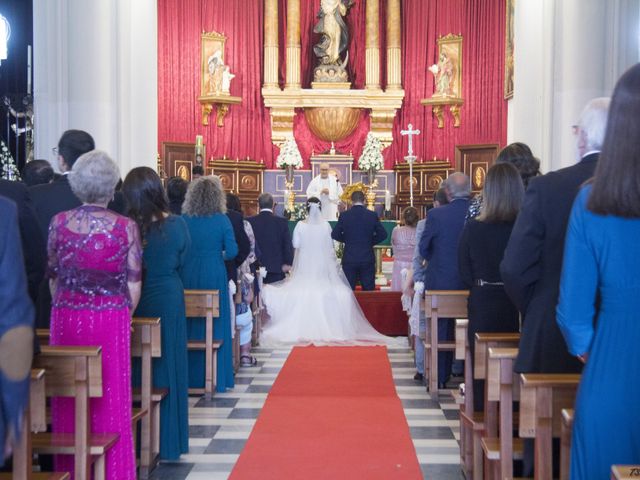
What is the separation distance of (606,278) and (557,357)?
3.36ft

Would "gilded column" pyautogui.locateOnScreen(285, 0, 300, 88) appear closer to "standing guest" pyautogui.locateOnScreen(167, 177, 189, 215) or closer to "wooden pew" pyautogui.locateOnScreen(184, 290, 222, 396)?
"standing guest" pyautogui.locateOnScreen(167, 177, 189, 215)

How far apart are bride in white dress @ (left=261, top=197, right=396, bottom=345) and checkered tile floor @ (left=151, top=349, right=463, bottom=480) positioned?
5.34ft

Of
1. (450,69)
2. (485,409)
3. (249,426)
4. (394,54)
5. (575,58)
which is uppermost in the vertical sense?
(394,54)

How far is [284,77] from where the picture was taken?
20188 mm

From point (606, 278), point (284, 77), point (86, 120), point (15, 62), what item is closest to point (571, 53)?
point (86, 120)

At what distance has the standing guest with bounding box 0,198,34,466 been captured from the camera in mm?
2279

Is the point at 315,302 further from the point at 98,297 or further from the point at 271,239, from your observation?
the point at 98,297

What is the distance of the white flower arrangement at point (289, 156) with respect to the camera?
1905cm

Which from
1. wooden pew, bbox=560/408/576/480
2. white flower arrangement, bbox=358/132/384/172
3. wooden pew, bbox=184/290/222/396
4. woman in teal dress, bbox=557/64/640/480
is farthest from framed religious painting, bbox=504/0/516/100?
woman in teal dress, bbox=557/64/640/480

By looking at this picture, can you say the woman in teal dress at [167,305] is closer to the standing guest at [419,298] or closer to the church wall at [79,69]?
the standing guest at [419,298]

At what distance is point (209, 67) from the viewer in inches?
740

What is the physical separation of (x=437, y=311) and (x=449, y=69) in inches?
493

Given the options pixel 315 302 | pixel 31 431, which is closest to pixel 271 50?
pixel 315 302

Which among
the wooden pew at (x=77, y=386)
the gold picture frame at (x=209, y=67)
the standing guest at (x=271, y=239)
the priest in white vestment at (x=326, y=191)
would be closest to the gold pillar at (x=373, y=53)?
the priest in white vestment at (x=326, y=191)
